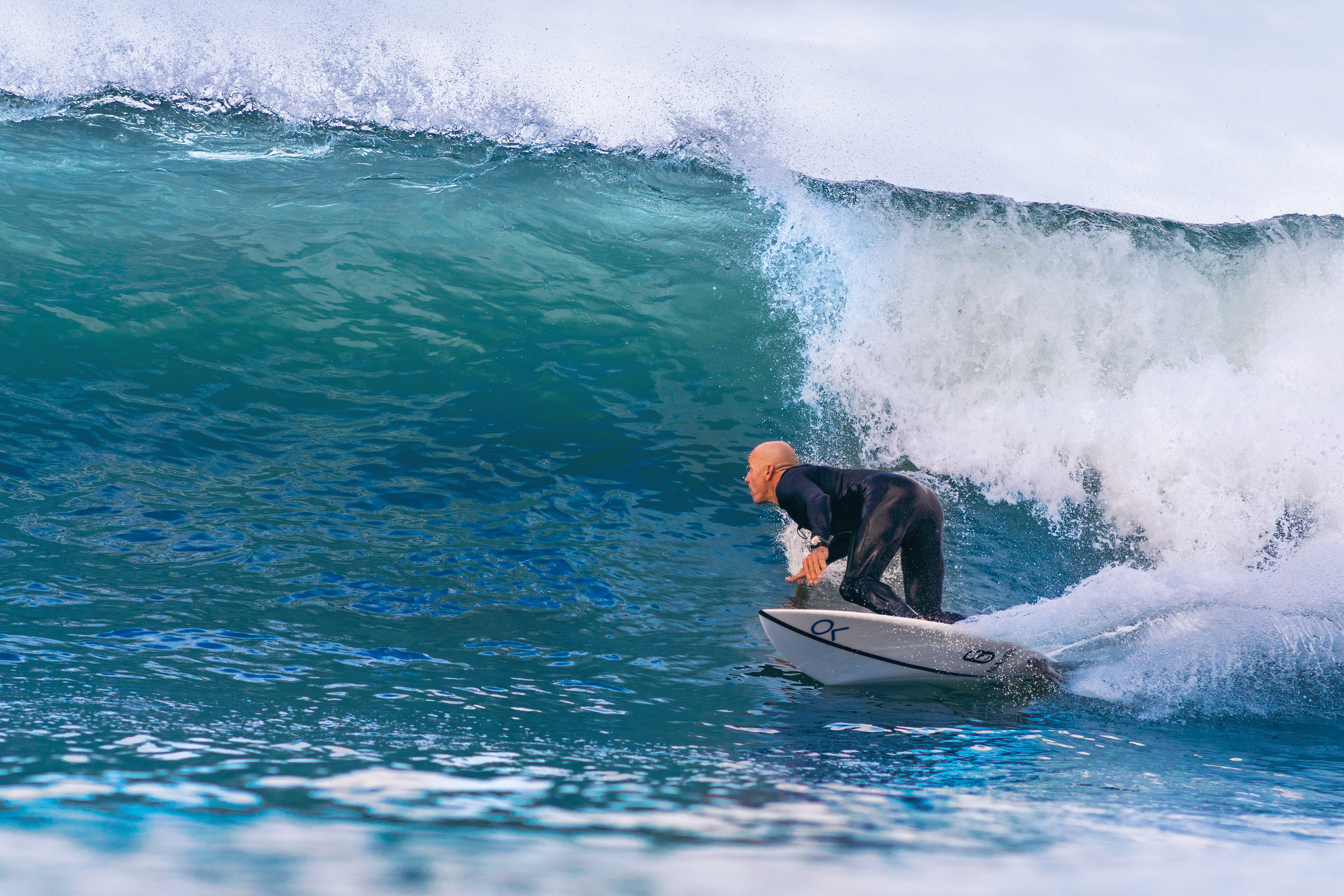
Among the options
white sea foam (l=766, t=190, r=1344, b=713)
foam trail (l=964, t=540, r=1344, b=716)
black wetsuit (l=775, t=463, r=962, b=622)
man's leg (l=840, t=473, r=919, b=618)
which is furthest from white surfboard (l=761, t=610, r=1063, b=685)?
white sea foam (l=766, t=190, r=1344, b=713)

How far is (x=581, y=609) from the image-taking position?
15.3 feet

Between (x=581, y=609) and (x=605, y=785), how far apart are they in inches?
97.4

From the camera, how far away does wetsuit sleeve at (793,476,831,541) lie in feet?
14.1

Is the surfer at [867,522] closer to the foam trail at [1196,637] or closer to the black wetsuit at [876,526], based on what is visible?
the black wetsuit at [876,526]

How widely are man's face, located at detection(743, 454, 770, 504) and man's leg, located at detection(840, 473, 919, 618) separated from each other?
51 cm

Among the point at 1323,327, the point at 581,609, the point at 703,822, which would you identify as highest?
the point at 1323,327

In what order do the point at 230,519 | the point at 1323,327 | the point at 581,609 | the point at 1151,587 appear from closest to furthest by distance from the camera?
1. the point at 1151,587
2. the point at 581,609
3. the point at 230,519
4. the point at 1323,327

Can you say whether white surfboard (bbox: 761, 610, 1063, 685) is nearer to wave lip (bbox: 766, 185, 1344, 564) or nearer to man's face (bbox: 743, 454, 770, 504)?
man's face (bbox: 743, 454, 770, 504)

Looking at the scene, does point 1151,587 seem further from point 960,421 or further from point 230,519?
point 230,519

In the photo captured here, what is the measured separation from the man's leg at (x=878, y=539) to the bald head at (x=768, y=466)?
455 mm

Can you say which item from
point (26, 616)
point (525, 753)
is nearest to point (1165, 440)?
point (525, 753)

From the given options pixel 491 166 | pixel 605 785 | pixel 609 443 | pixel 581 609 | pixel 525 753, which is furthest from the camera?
pixel 491 166

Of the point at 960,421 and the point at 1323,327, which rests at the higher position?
the point at 1323,327

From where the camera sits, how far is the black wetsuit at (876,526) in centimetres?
441
